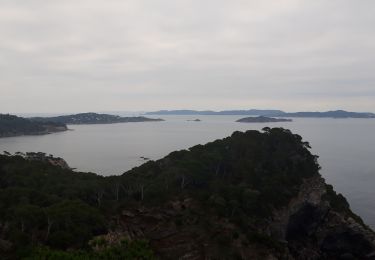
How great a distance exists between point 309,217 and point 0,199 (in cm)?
3836

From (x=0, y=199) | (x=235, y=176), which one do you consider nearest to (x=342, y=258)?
(x=235, y=176)

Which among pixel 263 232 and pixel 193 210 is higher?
pixel 193 210

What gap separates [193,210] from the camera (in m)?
48.1

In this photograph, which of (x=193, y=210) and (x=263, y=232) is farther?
(x=263, y=232)

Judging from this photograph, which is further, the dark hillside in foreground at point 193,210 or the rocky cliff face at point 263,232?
the rocky cliff face at point 263,232

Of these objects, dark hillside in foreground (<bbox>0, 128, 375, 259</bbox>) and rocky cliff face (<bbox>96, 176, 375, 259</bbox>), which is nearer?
dark hillside in foreground (<bbox>0, 128, 375, 259</bbox>)

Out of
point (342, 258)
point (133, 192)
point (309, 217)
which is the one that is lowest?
point (342, 258)

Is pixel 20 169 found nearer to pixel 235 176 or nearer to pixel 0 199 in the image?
pixel 0 199

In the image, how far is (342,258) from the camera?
52.3 meters

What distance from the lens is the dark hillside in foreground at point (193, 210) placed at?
37969 millimetres

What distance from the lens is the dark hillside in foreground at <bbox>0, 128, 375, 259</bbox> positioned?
125 ft

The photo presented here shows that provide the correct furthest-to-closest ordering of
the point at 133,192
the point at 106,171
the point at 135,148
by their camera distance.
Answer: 1. the point at 135,148
2. the point at 106,171
3. the point at 133,192

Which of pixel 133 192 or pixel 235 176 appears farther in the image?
pixel 235 176

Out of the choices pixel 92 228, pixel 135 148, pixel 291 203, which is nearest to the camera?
pixel 92 228
